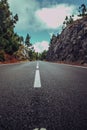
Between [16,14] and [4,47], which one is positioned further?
[16,14]

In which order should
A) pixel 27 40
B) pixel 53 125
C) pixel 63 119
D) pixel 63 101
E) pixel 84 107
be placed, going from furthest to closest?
pixel 27 40, pixel 63 101, pixel 84 107, pixel 63 119, pixel 53 125

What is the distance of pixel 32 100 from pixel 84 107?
3.44 feet

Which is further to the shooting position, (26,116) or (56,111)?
(56,111)

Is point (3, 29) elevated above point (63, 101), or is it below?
above

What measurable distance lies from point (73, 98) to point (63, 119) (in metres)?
1.46

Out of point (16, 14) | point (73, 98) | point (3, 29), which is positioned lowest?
point (73, 98)

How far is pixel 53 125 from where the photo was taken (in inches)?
105

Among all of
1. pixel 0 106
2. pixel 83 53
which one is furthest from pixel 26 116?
pixel 83 53

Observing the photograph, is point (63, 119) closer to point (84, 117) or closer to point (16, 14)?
point (84, 117)

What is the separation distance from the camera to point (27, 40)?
159000 millimetres

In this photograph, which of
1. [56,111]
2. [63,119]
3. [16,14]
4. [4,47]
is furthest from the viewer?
[16,14]

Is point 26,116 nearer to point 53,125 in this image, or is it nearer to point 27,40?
point 53,125

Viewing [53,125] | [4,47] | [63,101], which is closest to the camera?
[53,125]

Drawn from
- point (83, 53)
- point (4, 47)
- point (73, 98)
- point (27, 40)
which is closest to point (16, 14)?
point (4, 47)
